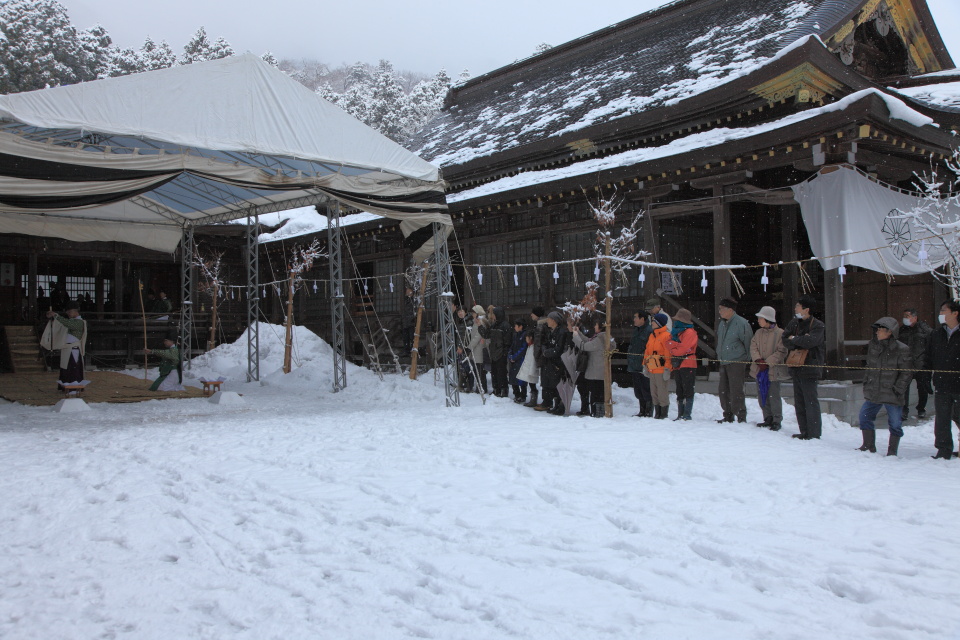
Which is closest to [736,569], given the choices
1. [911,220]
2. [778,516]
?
[778,516]

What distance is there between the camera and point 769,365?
7961 millimetres

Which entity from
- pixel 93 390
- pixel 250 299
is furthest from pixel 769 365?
pixel 93 390

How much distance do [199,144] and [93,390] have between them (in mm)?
6427

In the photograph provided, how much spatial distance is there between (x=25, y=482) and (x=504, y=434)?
15.0 feet

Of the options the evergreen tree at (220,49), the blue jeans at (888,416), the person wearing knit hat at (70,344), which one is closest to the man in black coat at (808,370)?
the blue jeans at (888,416)

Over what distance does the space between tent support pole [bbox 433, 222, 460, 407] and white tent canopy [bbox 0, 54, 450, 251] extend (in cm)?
44

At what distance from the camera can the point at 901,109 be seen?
9.08m

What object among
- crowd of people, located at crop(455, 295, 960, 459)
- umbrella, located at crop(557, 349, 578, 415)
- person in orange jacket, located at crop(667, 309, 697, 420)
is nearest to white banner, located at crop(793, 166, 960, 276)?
crowd of people, located at crop(455, 295, 960, 459)

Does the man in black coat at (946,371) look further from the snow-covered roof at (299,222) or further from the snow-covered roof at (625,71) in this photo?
the snow-covered roof at (299,222)

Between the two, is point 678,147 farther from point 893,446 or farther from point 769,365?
point 893,446

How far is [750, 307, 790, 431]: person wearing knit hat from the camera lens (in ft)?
25.9

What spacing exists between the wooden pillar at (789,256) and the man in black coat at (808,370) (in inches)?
184

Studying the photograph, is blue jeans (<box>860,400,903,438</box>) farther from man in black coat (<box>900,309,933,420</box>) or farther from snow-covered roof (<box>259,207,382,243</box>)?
snow-covered roof (<box>259,207,382,243</box>)

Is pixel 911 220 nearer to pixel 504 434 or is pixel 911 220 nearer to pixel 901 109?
pixel 901 109
